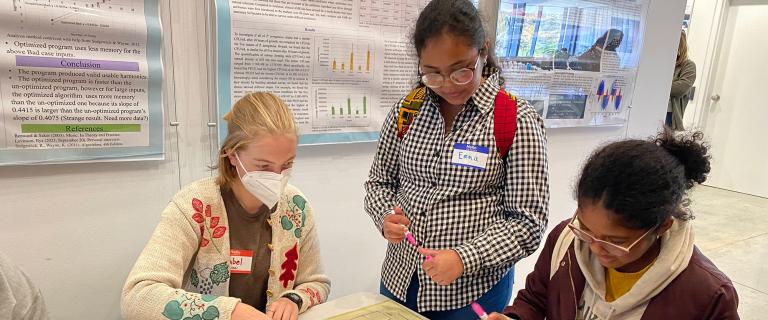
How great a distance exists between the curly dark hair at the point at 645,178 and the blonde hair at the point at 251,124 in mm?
661

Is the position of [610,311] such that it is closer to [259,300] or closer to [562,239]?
[562,239]

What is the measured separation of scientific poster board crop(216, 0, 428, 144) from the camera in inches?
63.9

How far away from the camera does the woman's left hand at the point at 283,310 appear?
3.68ft

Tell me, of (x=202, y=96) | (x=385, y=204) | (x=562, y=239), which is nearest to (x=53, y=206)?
(x=202, y=96)

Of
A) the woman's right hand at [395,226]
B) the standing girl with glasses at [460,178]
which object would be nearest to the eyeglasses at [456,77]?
the standing girl with glasses at [460,178]

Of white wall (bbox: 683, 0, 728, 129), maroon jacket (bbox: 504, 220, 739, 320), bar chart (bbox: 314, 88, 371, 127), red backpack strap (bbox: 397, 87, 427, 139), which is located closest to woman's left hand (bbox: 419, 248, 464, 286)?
maroon jacket (bbox: 504, 220, 739, 320)

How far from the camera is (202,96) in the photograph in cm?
163

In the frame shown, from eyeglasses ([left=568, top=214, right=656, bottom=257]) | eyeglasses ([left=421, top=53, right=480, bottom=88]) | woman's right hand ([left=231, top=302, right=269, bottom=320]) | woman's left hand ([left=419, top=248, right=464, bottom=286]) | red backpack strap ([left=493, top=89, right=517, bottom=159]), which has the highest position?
eyeglasses ([left=421, top=53, right=480, bottom=88])

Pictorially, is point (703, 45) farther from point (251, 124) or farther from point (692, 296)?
point (251, 124)

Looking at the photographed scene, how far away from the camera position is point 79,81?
139 centimetres

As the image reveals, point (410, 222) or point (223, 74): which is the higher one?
point (223, 74)

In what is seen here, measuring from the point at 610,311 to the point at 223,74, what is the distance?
4.22 feet

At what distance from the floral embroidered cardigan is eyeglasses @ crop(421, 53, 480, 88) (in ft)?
1.53

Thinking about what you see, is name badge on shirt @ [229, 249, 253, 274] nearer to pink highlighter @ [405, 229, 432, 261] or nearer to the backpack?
pink highlighter @ [405, 229, 432, 261]
